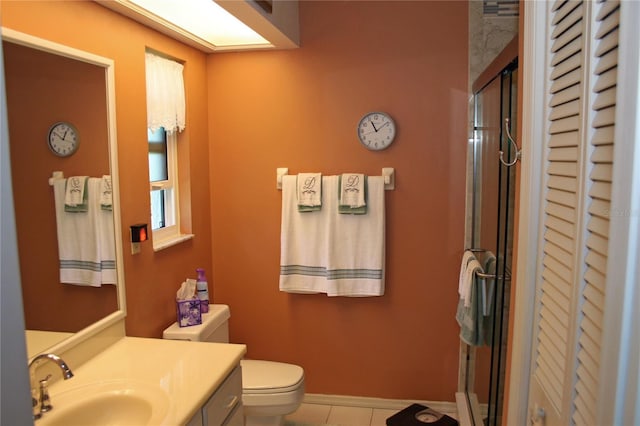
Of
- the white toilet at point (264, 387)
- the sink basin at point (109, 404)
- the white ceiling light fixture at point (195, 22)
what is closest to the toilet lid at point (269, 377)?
the white toilet at point (264, 387)

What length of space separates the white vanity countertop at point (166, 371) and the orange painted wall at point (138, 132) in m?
0.35

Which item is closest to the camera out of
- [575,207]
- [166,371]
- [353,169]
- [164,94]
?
[575,207]

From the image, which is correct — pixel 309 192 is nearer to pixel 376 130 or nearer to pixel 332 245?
pixel 332 245

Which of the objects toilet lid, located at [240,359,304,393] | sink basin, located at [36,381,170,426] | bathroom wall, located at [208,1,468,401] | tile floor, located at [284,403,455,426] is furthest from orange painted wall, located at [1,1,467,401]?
sink basin, located at [36,381,170,426]

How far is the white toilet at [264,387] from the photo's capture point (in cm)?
250

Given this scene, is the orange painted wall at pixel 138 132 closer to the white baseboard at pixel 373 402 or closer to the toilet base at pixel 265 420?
the toilet base at pixel 265 420

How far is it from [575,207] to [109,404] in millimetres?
1560

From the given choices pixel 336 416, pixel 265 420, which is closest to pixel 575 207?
pixel 265 420

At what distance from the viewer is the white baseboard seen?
3.06 metres

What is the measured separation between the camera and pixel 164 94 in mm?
2607

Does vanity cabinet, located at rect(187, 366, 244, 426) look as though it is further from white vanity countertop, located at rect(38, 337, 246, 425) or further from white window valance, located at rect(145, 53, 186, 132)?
white window valance, located at rect(145, 53, 186, 132)

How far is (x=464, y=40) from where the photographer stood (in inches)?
111

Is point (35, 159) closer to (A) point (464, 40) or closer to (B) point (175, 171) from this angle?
(B) point (175, 171)

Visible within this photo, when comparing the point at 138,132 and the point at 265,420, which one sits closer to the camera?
the point at 138,132
